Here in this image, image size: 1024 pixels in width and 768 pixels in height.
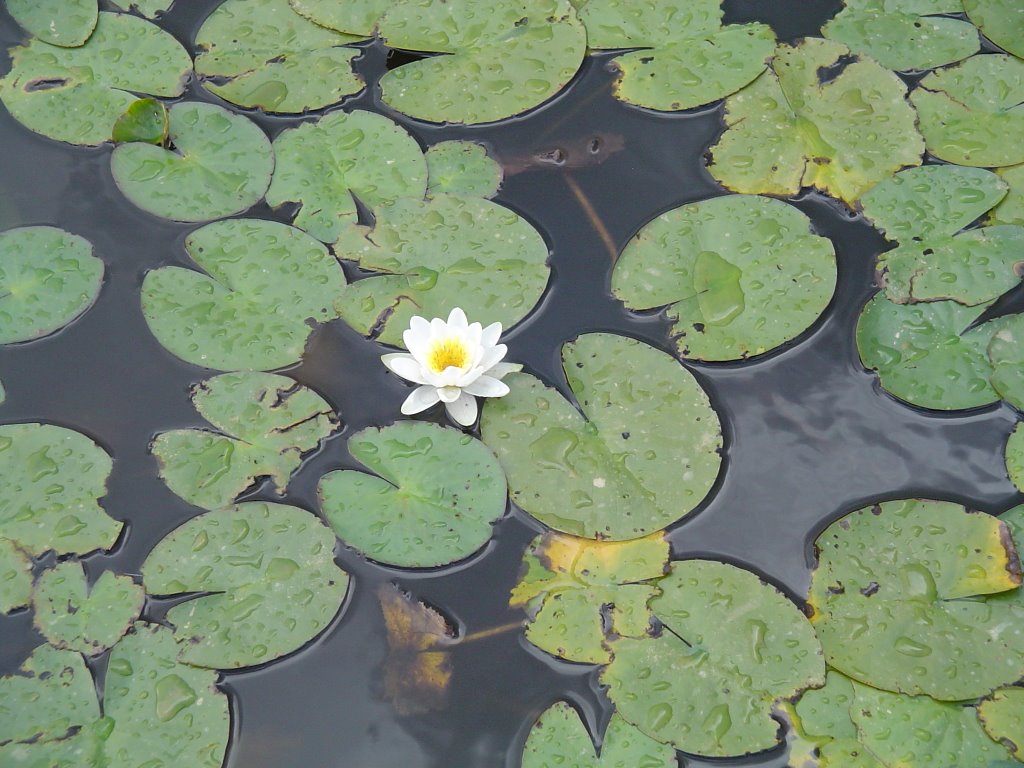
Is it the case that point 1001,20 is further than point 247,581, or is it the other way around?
point 1001,20

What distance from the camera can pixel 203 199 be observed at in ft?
10.9

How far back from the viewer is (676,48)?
3.57 m

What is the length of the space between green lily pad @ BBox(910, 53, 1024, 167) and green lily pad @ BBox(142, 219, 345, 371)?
2.50m

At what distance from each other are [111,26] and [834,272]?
3235mm

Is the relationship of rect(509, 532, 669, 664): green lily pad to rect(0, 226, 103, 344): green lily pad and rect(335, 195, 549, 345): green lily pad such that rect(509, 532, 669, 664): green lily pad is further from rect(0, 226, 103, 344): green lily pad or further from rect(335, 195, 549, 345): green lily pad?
rect(0, 226, 103, 344): green lily pad

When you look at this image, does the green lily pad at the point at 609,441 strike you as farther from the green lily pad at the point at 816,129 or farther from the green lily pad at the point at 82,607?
the green lily pad at the point at 82,607

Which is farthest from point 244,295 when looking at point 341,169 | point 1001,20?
point 1001,20

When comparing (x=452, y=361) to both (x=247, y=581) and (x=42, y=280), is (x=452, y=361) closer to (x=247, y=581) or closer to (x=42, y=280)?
(x=247, y=581)

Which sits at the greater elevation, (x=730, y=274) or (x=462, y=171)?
(x=462, y=171)

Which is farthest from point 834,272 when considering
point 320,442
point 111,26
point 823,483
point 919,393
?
point 111,26

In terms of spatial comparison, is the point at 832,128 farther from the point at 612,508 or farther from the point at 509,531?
the point at 509,531

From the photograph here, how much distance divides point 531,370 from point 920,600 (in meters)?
1.46

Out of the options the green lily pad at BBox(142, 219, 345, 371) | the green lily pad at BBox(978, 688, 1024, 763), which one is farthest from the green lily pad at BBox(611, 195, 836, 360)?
the green lily pad at BBox(978, 688, 1024, 763)

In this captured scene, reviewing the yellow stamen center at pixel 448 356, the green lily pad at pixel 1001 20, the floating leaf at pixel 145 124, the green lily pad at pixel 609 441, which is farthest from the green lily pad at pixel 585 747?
the green lily pad at pixel 1001 20
